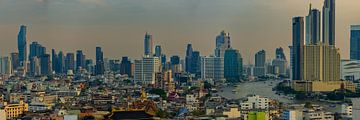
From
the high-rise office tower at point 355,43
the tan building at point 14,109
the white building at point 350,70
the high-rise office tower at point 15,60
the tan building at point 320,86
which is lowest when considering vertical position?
the tan building at point 14,109

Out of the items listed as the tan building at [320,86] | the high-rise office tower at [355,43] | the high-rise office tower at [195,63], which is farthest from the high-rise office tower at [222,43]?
the tan building at [320,86]

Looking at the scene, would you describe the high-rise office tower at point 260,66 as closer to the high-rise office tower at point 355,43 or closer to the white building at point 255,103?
the high-rise office tower at point 355,43

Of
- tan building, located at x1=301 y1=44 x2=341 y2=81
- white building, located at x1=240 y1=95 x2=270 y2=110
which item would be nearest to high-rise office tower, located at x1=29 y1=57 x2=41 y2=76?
tan building, located at x1=301 y1=44 x2=341 y2=81

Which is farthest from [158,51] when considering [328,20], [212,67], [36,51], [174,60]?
[328,20]

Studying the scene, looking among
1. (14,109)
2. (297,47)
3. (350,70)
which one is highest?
(297,47)

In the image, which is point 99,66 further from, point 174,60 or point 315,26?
point 315,26

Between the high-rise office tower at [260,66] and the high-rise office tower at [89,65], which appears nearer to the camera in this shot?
the high-rise office tower at [89,65]

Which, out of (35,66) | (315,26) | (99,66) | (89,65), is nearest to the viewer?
(315,26)
